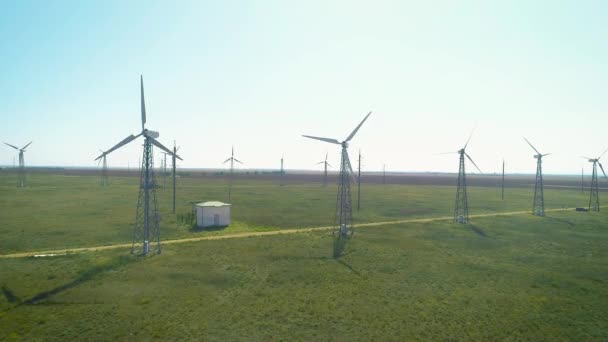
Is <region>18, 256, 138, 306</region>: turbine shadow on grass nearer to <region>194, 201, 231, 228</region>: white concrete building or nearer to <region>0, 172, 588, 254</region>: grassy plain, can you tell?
<region>0, 172, 588, 254</region>: grassy plain

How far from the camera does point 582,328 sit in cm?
2148

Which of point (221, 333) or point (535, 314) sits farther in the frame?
point (535, 314)

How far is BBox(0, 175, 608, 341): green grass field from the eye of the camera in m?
21.0

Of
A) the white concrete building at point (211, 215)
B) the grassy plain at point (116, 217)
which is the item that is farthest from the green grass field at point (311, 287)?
the white concrete building at point (211, 215)

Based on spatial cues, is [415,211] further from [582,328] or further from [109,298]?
[109,298]

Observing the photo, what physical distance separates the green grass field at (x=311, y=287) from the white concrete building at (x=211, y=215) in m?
4.17

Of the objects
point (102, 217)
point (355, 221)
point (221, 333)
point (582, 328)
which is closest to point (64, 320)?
point (221, 333)

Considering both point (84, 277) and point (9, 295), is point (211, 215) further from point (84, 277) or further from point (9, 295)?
point (9, 295)

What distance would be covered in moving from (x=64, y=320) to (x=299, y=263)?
777 inches

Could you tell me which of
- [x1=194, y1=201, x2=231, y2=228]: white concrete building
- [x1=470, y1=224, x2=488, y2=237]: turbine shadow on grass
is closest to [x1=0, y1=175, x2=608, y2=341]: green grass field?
[x1=470, y1=224, x2=488, y2=237]: turbine shadow on grass

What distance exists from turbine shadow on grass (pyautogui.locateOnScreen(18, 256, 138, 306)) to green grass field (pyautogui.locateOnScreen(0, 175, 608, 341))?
0.15 metres

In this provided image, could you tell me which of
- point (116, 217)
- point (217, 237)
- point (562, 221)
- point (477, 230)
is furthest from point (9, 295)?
point (562, 221)

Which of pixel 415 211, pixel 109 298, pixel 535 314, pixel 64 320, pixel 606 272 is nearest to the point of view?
pixel 64 320

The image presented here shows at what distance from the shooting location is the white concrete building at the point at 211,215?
51125mm
